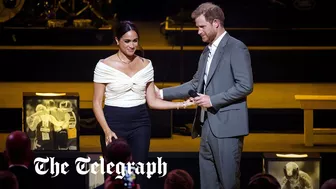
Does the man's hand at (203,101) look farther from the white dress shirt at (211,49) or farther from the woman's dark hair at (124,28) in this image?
the woman's dark hair at (124,28)

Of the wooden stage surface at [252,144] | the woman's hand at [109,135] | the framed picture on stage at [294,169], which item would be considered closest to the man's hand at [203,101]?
the woman's hand at [109,135]

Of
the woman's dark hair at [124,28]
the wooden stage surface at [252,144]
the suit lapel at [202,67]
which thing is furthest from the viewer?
the wooden stage surface at [252,144]

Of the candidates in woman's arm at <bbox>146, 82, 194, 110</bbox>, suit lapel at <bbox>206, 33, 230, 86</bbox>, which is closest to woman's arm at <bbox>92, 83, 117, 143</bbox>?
woman's arm at <bbox>146, 82, 194, 110</bbox>

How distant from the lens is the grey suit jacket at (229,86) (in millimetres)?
5355

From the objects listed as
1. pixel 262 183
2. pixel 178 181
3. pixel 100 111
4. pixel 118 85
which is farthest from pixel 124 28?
pixel 262 183

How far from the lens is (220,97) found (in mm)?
5371

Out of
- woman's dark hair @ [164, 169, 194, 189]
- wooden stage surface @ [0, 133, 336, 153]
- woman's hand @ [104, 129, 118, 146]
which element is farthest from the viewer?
wooden stage surface @ [0, 133, 336, 153]

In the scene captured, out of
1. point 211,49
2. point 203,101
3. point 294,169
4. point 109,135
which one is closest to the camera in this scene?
point 109,135

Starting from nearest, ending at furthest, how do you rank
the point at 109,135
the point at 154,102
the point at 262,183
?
the point at 262,183
the point at 109,135
the point at 154,102

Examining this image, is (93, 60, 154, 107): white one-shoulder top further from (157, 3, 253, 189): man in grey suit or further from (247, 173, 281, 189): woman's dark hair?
(247, 173, 281, 189): woman's dark hair

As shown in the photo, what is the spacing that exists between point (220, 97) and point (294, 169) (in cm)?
111

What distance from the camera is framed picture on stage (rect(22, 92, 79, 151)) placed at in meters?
7.07

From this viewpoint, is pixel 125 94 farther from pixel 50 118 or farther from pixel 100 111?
pixel 50 118

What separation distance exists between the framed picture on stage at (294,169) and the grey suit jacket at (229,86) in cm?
77
